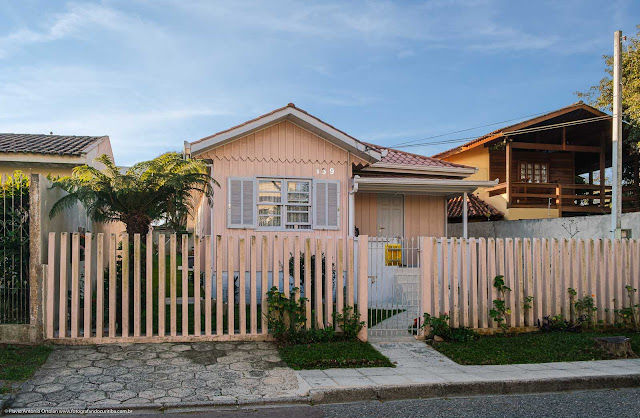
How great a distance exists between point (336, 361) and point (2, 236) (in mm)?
5251

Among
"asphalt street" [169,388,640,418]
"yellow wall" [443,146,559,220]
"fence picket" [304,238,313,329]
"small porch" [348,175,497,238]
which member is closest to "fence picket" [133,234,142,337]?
"fence picket" [304,238,313,329]

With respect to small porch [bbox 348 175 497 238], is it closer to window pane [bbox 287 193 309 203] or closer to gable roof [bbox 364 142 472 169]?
gable roof [bbox 364 142 472 169]

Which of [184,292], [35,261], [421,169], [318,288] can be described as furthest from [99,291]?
[421,169]

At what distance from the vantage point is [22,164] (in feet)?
40.1

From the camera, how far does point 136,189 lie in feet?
27.7

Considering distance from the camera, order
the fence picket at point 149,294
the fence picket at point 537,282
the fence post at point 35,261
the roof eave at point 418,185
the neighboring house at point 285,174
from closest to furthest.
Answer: the fence post at point 35,261
the fence picket at point 149,294
the fence picket at point 537,282
the neighboring house at point 285,174
the roof eave at point 418,185

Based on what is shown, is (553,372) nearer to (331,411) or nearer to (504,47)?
(331,411)

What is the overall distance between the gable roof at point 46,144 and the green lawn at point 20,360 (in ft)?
20.7

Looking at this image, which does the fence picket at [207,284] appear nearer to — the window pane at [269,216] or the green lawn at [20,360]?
the green lawn at [20,360]

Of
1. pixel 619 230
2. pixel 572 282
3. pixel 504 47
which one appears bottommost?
pixel 572 282

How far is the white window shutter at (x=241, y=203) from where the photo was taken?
11570mm

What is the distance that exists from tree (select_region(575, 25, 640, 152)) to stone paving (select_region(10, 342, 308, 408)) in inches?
659

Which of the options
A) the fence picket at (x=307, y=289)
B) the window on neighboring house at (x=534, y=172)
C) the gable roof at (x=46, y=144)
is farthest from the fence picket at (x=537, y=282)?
the window on neighboring house at (x=534, y=172)

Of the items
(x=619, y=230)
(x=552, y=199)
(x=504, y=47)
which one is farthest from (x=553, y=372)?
(x=552, y=199)
